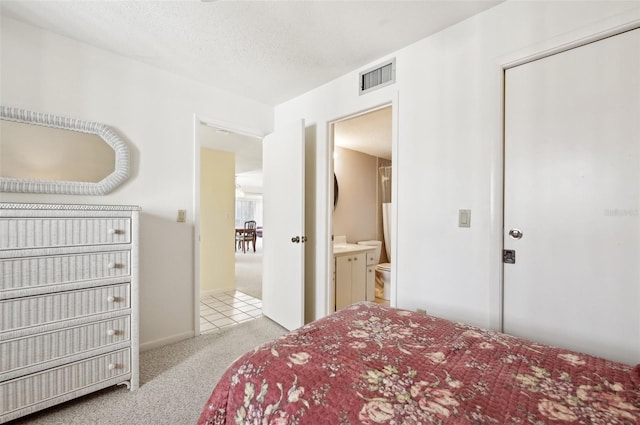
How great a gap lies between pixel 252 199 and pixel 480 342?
11124 millimetres

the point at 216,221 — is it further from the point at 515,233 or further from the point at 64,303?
the point at 515,233

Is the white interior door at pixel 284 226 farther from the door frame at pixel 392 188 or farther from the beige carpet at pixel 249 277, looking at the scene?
the beige carpet at pixel 249 277

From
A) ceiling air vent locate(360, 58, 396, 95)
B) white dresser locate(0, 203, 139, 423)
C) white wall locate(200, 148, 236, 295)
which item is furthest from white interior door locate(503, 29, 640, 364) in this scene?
white wall locate(200, 148, 236, 295)

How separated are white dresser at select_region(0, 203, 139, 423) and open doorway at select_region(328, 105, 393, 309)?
6.44ft

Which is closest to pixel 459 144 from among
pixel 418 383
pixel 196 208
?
pixel 418 383

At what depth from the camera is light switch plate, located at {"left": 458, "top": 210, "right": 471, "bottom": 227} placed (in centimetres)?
181

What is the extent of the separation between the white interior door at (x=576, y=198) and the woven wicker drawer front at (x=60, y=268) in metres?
2.42

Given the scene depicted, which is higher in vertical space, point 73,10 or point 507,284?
point 73,10

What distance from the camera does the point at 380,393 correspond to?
2.60 feet

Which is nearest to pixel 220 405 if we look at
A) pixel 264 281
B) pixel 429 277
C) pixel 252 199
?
pixel 429 277

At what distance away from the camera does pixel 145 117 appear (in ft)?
7.77

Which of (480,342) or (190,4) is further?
(190,4)

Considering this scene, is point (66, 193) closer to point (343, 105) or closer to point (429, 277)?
point (343, 105)

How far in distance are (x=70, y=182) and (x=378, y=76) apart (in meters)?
2.42
